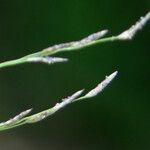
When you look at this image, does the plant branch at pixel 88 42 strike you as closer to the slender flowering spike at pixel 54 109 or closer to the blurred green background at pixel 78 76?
the slender flowering spike at pixel 54 109

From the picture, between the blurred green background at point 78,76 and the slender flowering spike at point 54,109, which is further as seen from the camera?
the blurred green background at point 78,76

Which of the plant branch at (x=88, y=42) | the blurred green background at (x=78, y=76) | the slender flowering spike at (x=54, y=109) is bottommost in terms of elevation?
the slender flowering spike at (x=54, y=109)

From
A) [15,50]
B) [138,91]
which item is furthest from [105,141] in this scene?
[15,50]

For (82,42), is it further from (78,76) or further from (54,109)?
(78,76)

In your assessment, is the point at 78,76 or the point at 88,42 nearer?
the point at 88,42

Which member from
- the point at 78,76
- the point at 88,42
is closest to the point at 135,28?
the point at 88,42

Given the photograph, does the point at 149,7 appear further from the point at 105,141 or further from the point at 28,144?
the point at 28,144

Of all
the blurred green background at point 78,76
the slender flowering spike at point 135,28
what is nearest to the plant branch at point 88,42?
the slender flowering spike at point 135,28

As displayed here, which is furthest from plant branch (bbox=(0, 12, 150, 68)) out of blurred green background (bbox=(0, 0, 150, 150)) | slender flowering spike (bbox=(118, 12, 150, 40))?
blurred green background (bbox=(0, 0, 150, 150))

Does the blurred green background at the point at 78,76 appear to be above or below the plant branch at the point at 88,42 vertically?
above
